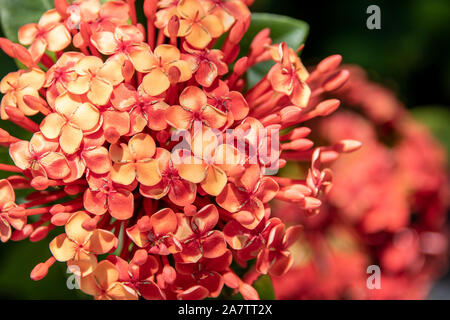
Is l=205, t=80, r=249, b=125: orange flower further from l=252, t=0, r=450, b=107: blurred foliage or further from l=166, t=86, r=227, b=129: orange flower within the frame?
l=252, t=0, r=450, b=107: blurred foliage

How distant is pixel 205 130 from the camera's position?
0.95 metres

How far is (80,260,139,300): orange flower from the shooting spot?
96 cm

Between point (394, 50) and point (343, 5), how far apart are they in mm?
345

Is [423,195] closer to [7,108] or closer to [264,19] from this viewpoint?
[264,19]

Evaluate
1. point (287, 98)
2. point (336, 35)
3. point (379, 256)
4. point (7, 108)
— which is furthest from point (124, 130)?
point (336, 35)

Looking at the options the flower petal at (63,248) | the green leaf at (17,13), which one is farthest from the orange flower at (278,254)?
the green leaf at (17,13)

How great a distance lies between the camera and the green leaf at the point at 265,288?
1.24 meters

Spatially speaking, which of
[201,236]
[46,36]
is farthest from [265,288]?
[46,36]

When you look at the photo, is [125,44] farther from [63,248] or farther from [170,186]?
[63,248]

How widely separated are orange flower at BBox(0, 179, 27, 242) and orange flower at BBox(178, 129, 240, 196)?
34 centimetres

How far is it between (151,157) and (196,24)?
30cm

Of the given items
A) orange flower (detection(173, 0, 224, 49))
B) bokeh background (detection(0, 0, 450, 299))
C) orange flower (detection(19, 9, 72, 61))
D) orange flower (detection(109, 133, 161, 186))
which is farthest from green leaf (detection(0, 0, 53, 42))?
bokeh background (detection(0, 0, 450, 299))

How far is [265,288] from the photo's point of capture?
1.25 m

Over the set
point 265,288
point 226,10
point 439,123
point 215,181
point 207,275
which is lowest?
point 439,123
